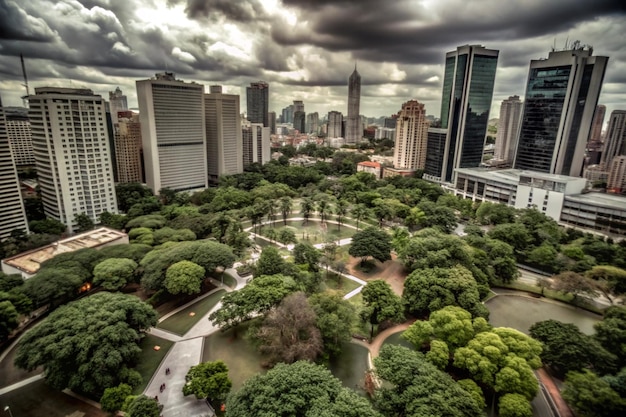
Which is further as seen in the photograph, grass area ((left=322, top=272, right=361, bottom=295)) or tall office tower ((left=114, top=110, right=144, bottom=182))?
tall office tower ((left=114, top=110, right=144, bottom=182))

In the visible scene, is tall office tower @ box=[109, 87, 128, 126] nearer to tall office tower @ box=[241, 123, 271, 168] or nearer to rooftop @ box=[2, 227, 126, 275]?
tall office tower @ box=[241, 123, 271, 168]

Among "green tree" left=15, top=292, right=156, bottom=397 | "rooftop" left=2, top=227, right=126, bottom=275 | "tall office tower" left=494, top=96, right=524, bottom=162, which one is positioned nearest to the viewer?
"green tree" left=15, top=292, right=156, bottom=397

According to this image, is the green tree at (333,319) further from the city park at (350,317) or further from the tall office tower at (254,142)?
the tall office tower at (254,142)

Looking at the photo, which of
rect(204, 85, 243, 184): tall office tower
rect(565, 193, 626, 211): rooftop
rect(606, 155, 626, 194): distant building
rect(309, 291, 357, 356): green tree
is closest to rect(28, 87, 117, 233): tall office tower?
rect(204, 85, 243, 184): tall office tower

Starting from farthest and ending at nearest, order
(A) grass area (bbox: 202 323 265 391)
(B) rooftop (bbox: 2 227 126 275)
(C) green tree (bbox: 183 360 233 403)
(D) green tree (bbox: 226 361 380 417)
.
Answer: (B) rooftop (bbox: 2 227 126 275)
(A) grass area (bbox: 202 323 265 391)
(C) green tree (bbox: 183 360 233 403)
(D) green tree (bbox: 226 361 380 417)

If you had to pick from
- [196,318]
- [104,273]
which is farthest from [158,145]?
[196,318]
